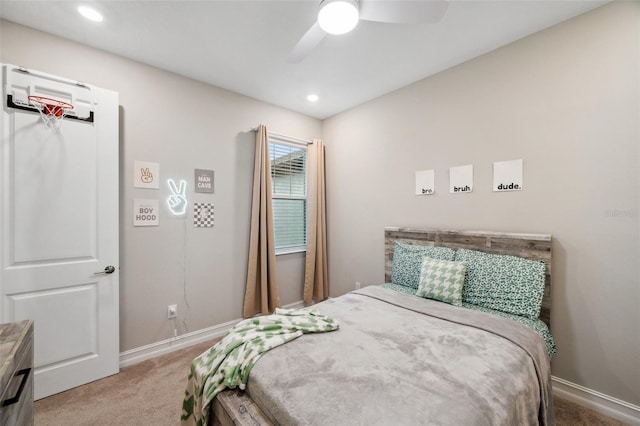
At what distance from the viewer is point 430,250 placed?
2494 millimetres

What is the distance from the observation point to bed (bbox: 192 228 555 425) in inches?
39.2

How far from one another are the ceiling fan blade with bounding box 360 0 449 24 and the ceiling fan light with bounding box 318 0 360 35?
0.08 metres

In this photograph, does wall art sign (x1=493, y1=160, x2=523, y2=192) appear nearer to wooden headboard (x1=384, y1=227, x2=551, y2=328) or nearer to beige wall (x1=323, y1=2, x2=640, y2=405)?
beige wall (x1=323, y1=2, x2=640, y2=405)

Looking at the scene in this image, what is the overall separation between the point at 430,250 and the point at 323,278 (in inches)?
65.1

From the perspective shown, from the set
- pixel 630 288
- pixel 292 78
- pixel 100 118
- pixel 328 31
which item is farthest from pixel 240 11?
pixel 630 288

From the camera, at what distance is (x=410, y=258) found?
2.59 m

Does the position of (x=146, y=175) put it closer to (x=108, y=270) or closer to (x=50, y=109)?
(x=50, y=109)

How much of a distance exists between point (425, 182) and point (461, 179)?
353 millimetres

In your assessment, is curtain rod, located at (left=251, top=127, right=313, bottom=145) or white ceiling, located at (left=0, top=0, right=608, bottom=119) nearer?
white ceiling, located at (left=0, top=0, right=608, bottom=119)

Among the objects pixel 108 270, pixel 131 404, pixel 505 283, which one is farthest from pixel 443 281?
pixel 108 270

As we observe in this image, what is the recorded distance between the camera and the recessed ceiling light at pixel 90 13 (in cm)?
179

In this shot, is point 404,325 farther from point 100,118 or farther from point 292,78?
point 100,118

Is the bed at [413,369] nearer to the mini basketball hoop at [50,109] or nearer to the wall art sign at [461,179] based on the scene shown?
the wall art sign at [461,179]

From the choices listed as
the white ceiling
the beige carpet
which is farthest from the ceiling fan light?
the beige carpet
